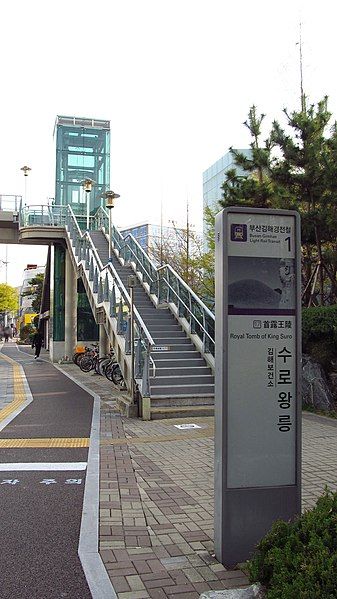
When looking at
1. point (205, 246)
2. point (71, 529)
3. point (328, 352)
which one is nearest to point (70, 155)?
point (205, 246)

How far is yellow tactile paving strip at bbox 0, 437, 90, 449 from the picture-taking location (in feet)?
27.6

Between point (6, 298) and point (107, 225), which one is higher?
point (6, 298)

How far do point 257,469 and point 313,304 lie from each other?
10170 millimetres

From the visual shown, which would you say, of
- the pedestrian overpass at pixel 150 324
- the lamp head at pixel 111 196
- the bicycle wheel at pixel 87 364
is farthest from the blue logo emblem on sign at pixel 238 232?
the bicycle wheel at pixel 87 364

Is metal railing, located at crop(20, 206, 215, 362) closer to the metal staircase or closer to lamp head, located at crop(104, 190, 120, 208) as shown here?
the metal staircase

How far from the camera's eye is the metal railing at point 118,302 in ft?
37.7

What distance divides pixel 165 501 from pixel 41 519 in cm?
118

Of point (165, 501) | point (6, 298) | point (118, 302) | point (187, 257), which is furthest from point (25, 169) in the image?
point (6, 298)

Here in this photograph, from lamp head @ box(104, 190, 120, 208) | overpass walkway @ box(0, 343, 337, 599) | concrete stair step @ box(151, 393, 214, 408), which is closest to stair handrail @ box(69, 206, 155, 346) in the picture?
concrete stair step @ box(151, 393, 214, 408)

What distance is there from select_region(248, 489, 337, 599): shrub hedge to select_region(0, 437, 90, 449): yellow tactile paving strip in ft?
17.5

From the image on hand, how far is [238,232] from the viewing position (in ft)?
13.9

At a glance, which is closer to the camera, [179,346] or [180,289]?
[179,346]

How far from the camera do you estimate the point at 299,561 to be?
304 cm

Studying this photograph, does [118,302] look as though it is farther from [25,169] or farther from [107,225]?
[25,169]
